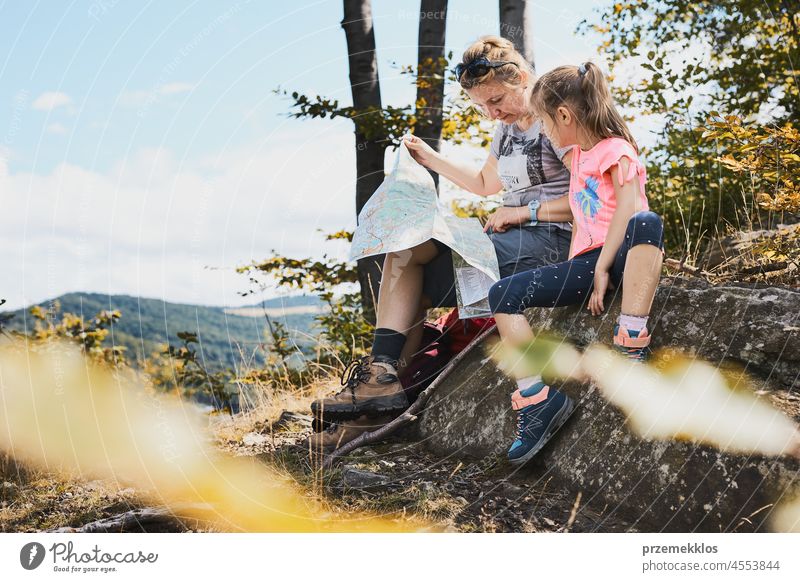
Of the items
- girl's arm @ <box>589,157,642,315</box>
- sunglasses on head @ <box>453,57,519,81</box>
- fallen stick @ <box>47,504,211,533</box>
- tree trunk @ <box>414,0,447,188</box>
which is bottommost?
fallen stick @ <box>47,504,211,533</box>

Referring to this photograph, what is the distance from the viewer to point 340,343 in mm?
5184

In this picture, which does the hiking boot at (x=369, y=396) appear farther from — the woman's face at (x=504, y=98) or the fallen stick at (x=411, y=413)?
the woman's face at (x=504, y=98)

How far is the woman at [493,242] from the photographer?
2.82m

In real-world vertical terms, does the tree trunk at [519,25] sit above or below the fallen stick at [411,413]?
above

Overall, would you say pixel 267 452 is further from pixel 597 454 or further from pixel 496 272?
pixel 597 454

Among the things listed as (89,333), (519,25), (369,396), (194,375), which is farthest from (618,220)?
(89,333)

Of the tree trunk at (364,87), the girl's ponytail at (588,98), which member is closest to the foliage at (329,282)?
the tree trunk at (364,87)

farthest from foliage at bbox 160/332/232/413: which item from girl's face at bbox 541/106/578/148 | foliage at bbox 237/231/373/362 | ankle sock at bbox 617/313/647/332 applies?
ankle sock at bbox 617/313/647/332

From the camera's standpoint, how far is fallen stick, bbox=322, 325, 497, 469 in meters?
2.94

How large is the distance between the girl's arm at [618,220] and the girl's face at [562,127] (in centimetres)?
21

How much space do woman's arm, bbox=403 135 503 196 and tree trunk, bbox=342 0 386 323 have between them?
185cm

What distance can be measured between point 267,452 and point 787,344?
6.67 feet

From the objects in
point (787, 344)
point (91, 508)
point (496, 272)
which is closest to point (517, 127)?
point (496, 272)

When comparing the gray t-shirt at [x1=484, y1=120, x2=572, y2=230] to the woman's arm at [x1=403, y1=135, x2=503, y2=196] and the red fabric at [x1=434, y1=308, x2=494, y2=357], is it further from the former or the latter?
the red fabric at [x1=434, y1=308, x2=494, y2=357]
